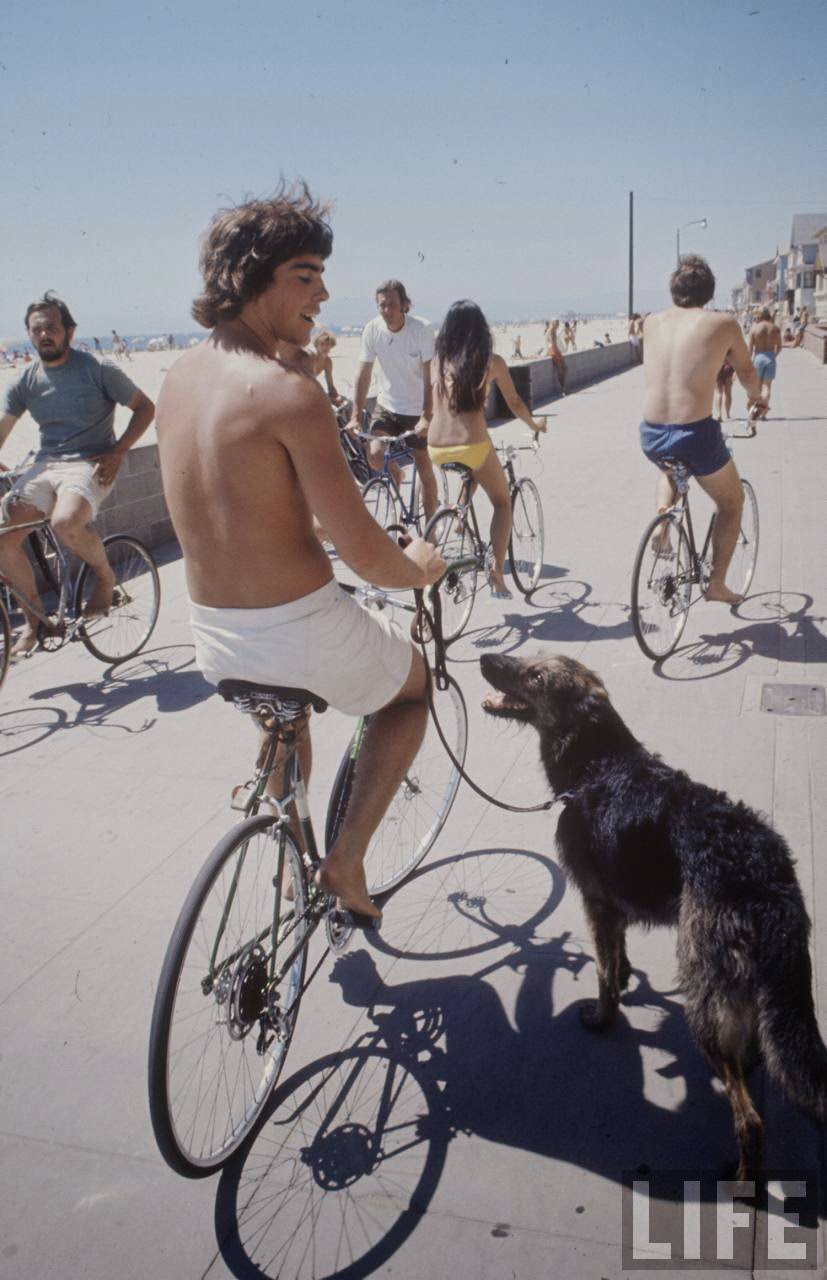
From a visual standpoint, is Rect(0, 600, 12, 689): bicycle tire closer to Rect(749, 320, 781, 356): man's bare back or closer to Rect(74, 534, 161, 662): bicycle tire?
Rect(74, 534, 161, 662): bicycle tire

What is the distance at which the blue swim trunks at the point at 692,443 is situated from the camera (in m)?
4.96

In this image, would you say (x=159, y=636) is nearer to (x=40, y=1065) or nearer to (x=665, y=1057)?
(x=40, y=1065)

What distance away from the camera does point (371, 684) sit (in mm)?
2324

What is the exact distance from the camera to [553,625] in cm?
579

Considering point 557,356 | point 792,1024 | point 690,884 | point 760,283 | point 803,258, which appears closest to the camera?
point 792,1024

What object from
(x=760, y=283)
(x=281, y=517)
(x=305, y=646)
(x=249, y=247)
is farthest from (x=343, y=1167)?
(x=760, y=283)

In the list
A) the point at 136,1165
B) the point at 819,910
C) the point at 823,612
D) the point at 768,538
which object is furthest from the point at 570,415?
the point at 136,1165

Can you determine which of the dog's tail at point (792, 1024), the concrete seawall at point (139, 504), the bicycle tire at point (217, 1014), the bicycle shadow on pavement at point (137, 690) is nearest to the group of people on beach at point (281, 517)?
the bicycle tire at point (217, 1014)

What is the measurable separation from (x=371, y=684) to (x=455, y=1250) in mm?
1310

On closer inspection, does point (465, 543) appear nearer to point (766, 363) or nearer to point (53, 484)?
point (53, 484)

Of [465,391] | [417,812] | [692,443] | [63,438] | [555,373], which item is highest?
[465,391]

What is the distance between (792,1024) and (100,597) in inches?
181

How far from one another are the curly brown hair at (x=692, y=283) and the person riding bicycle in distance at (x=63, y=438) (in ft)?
10.4

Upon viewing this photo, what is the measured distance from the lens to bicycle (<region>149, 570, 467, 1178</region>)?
1.98 metres
